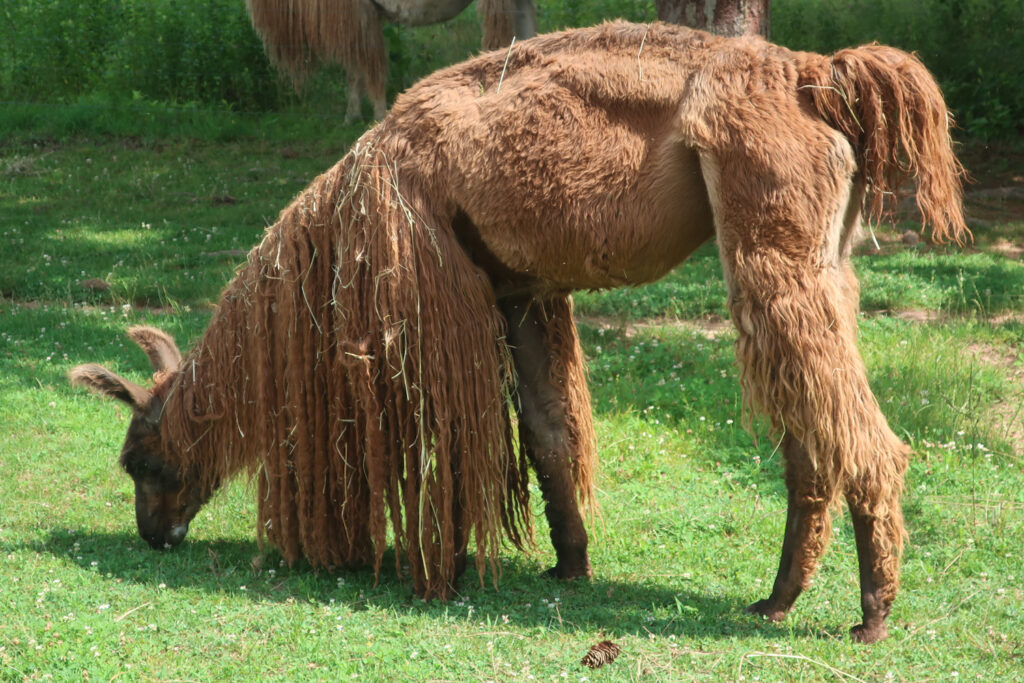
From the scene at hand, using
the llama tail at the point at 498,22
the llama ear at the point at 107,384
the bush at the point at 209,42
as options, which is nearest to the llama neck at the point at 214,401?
the llama ear at the point at 107,384

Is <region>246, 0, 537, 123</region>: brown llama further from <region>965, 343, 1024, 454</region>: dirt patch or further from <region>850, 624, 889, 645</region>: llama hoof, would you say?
<region>850, 624, 889, 645</region>: llama hoof

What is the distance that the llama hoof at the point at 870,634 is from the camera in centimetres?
376

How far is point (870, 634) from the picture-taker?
3.76 meters

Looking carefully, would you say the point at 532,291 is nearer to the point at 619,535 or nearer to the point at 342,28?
the point at 619,535

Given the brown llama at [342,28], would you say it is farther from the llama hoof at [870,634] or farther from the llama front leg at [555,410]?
the llama hoof at [870,634]

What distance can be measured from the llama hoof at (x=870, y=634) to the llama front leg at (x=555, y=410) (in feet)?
3.76

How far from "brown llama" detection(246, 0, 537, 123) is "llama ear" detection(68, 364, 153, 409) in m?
8.02

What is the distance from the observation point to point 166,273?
30.0 ft

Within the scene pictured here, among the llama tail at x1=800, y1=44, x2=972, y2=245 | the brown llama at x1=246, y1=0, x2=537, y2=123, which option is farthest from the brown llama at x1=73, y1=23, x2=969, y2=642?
the brown llama at x1=246, y1=0, x2=537, y2=123

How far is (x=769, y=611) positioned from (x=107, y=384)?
2.83 m

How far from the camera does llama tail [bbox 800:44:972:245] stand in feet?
11.5

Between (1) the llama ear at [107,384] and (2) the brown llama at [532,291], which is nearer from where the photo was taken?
(2) the brown llama at [532,291]

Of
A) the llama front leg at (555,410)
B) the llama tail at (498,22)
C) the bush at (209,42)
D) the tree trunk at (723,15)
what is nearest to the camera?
the llama front leg at (555,410)

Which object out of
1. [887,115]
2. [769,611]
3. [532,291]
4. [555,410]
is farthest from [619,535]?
[887,115]
